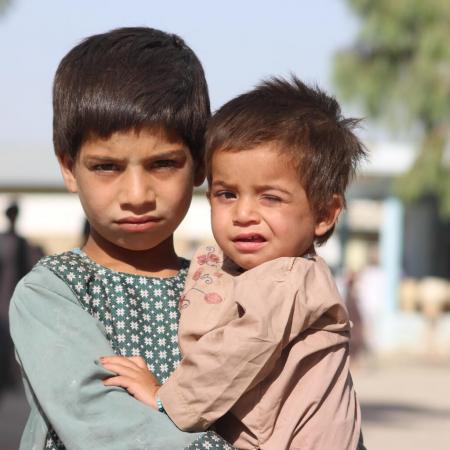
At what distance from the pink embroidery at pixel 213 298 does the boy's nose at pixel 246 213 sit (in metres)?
0.15

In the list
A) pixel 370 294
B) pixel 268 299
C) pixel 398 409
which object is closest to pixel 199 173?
pixel 268 299

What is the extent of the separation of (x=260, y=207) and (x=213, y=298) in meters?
0.20

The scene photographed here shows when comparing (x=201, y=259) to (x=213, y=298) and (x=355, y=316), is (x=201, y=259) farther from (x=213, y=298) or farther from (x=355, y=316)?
(x=355, y=316)

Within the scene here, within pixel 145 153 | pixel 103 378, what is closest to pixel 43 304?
pixel 103 378

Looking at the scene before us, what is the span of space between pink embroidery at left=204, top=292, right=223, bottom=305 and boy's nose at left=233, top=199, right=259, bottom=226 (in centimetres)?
15

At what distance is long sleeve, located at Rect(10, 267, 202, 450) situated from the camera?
8.32ft

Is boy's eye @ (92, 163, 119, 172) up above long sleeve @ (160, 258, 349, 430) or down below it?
above

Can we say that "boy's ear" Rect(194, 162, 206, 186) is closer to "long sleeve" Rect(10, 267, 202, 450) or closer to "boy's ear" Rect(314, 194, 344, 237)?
"boy's ear" Rect(314, 194, 344, 237)

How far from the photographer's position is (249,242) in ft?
8.89

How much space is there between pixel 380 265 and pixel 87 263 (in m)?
22.7

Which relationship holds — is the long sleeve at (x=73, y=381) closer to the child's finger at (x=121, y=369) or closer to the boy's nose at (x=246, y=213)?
the child's finger at (x=121, y=369)

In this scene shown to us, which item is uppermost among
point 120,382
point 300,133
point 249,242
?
point 300,133

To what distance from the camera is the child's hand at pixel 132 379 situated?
2.58 meters

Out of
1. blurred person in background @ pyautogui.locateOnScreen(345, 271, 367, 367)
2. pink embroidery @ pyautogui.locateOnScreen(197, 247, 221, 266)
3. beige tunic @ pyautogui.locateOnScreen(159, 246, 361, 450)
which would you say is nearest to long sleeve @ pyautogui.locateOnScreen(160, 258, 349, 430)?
beige tunic @ pyautogui.locateOnScreen(159, 246, 361, 450)
